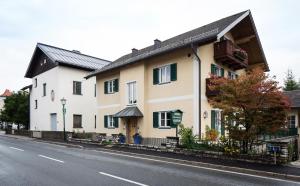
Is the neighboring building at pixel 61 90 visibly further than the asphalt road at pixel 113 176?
Yes

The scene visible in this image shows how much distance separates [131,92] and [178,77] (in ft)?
17.5

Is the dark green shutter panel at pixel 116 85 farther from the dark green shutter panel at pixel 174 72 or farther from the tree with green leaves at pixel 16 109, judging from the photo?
the tree with green leaves at pixel 16 109

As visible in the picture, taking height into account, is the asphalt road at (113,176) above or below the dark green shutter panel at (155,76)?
below

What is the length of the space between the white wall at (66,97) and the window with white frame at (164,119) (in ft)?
51.0

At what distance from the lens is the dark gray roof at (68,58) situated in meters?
34.8

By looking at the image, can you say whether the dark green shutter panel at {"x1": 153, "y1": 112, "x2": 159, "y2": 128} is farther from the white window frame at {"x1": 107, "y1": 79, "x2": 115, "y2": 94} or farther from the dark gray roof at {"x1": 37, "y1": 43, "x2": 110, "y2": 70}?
the dark gray roof at {"x1": 37, "y1": 43, "x2": 110, "y2": 70}

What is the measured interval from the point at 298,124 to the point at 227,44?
15.6 m

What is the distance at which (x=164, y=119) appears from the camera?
2191 cm

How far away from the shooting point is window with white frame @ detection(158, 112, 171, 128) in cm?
2145

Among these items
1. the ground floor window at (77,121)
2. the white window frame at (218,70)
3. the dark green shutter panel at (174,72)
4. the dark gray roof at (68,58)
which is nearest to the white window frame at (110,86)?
the dark green shutter panel at (174,72)

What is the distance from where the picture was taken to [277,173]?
10711mm

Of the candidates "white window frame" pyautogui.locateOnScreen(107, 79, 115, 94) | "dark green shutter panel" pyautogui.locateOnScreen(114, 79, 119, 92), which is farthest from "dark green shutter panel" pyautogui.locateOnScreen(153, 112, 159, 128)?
"white window frame" pyautogui.locateOnScreen(107, 79, 115, 94)

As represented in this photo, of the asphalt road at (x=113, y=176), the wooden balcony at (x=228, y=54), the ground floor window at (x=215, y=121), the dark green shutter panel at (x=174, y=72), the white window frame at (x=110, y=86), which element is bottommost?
the asphalt road at (x=113, y=176)

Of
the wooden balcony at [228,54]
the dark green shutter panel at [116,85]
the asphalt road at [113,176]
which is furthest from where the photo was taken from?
the dark green shutter panel at [116,85]
